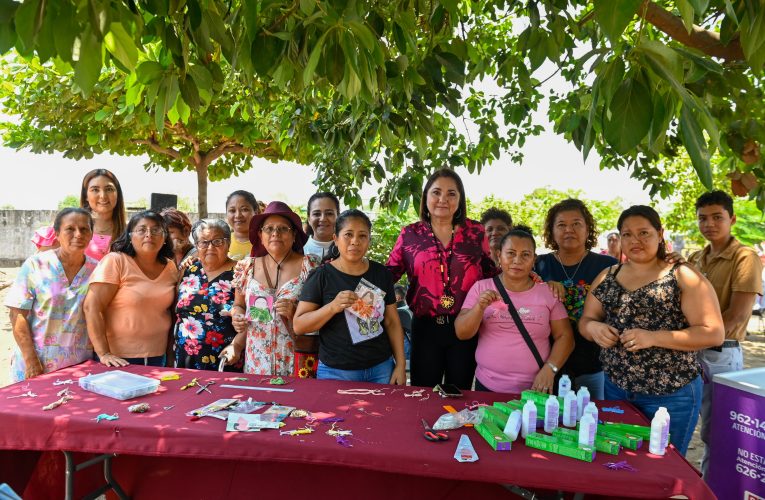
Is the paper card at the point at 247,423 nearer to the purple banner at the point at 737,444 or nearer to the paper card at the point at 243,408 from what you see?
the paper card at the point at 243,408

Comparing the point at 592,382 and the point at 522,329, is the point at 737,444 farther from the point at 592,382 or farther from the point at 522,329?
the point at 522,329

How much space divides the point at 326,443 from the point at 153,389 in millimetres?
1145

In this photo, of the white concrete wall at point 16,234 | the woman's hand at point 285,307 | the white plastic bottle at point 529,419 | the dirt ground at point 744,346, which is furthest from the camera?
the white concrete wall at point 16,234

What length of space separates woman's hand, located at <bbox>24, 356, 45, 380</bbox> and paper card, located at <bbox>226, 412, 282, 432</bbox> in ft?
5.51

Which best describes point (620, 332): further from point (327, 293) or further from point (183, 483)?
point (183, 483)

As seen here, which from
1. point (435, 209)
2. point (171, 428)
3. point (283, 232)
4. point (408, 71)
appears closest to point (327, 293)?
point (283, 232)

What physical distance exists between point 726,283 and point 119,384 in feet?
12.5

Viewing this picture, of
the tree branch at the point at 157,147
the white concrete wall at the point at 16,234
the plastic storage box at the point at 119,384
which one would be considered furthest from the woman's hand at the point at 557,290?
the white concrete wall at the point at 16,234

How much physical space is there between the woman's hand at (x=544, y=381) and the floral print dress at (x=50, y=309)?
2838 mm

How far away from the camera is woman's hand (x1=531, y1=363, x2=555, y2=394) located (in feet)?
9.29

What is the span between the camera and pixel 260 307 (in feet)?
10.8

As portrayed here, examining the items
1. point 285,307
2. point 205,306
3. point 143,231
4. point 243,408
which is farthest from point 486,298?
point 143,231

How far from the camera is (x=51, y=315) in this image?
10.7 ft

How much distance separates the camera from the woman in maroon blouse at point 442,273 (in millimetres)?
3244
